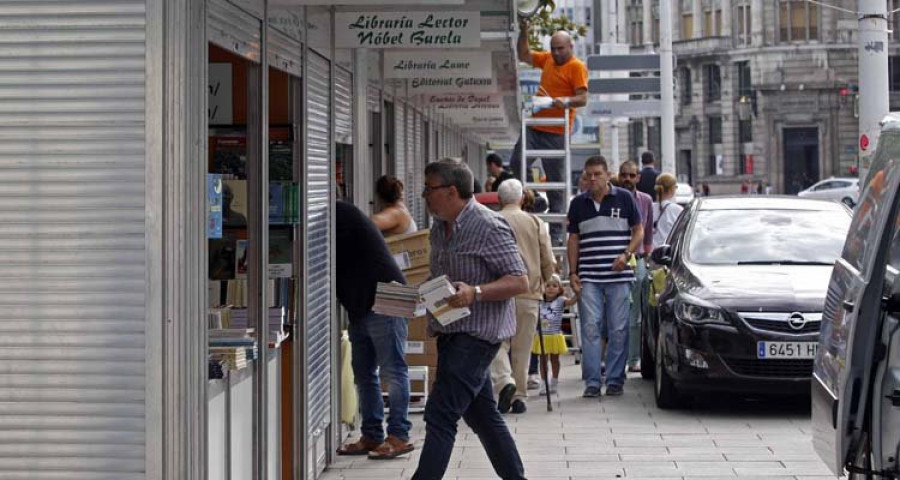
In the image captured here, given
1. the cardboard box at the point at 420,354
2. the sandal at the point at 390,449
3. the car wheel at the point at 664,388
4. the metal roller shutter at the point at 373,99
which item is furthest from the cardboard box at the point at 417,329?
the sandal at the point at 390,449

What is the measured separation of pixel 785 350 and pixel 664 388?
3.93ft

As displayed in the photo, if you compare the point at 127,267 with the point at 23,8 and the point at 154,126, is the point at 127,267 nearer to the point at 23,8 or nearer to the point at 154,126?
the point at 154,126

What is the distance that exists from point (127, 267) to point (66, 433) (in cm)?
65

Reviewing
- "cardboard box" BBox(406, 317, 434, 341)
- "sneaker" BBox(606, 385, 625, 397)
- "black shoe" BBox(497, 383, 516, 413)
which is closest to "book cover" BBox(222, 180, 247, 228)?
"black shoe" BBox(497, 383, 516, 413)

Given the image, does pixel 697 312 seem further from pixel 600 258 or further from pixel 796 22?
pixel 796 22

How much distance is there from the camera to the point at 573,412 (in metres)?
13.0

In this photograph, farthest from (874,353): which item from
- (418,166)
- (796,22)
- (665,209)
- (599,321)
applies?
(796,22)

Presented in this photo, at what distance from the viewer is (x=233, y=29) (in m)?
7.41

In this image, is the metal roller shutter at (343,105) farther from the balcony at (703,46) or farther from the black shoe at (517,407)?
the balcony at (703,46)

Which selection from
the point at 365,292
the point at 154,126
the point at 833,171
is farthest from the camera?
the point at 833,171

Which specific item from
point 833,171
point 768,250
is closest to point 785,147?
point 833,171

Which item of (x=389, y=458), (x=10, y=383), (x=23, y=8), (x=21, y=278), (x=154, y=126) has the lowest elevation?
(x=389, y=458)

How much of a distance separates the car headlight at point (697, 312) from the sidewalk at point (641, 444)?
0.73 m

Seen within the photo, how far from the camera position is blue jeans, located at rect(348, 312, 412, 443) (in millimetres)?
10312
